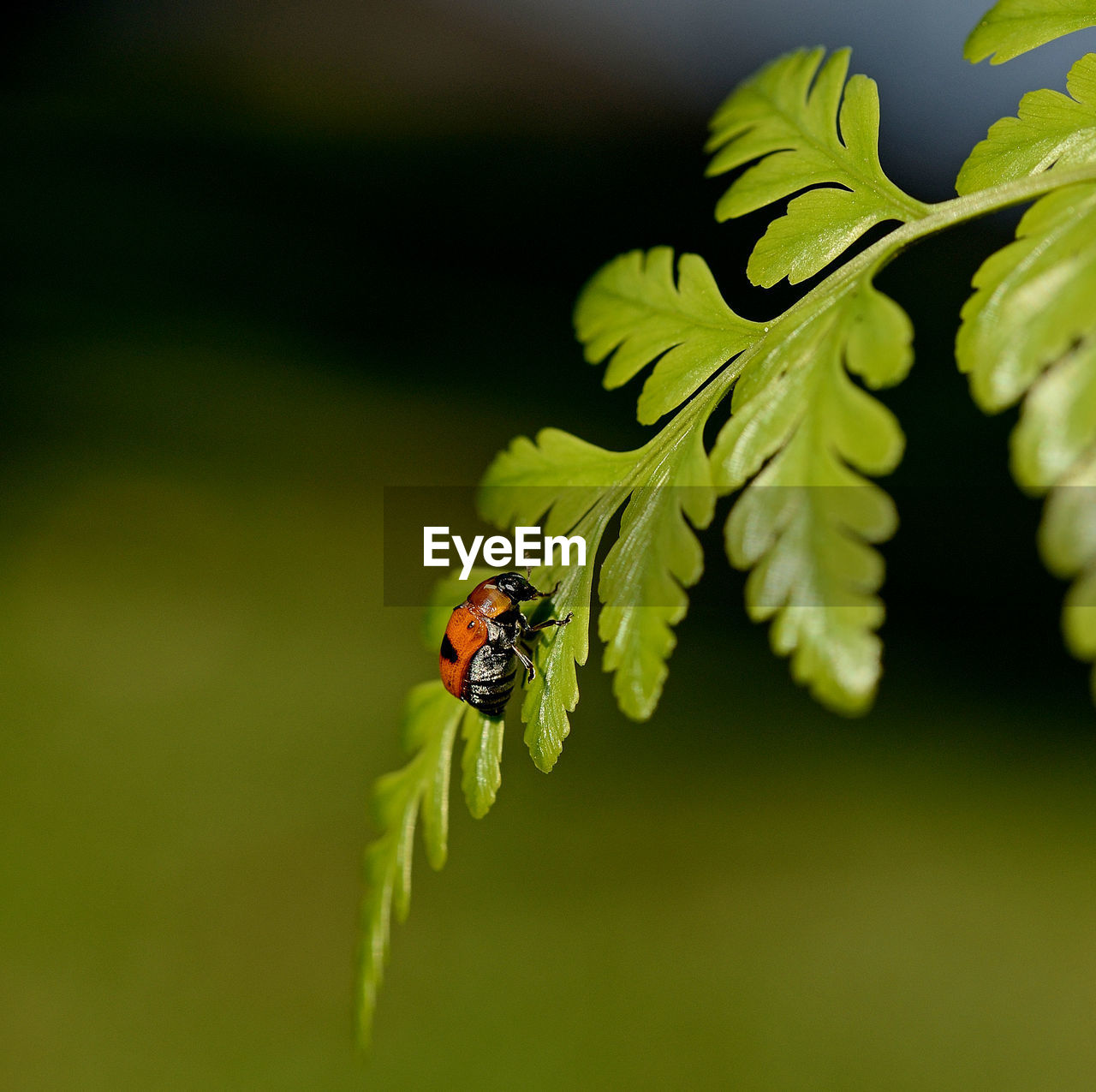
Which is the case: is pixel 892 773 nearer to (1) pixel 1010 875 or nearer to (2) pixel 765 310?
(1) pixel 1010 875

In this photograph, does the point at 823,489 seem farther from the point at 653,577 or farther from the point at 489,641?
the point at 489,641

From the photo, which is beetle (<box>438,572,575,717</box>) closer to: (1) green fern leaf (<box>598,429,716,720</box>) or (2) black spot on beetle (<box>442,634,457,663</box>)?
(2) black spot on beetle (<box>442,634,457,663</box>)

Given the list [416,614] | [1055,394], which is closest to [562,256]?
[416,614]

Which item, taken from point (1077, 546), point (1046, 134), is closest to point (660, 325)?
point (1046, 134)

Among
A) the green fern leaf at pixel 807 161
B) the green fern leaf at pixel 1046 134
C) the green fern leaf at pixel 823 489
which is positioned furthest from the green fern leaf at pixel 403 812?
the green fern leaf at pixel 1046 134

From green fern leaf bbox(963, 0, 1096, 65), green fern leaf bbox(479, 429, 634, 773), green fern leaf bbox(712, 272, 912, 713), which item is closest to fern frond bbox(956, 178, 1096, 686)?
green fern leaf bbox(712, 272, 912, 713)

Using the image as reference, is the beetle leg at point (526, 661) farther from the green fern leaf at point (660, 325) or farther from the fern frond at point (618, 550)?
the green fern leaf at point (660, 325)
